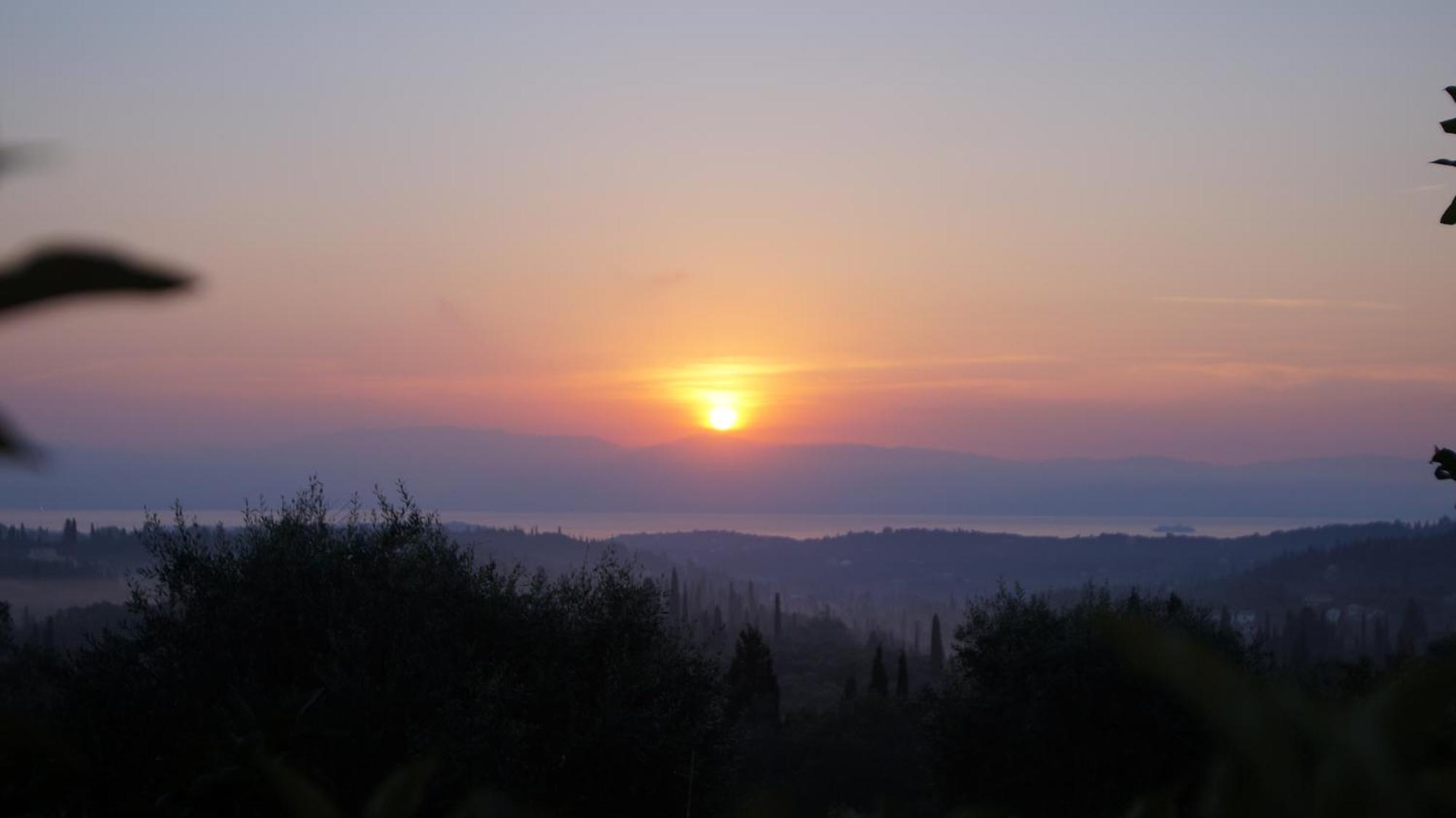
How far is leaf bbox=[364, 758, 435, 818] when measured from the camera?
5.10 ft

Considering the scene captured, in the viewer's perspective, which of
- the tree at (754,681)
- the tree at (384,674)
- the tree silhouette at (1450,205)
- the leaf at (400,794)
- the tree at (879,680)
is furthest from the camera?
the tree at (879,680)

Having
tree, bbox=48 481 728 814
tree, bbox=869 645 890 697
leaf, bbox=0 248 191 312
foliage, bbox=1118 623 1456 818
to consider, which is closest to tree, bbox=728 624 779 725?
tree, bbox=869 645 890 697

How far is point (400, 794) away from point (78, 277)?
0.85m

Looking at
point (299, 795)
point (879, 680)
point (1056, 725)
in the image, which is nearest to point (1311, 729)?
point (299, 795)

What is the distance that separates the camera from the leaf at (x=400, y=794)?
5.10 ft

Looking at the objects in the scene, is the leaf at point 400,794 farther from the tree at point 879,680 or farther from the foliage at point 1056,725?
the tree at point 879,680

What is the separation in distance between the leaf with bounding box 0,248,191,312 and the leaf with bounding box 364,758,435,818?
770 mm

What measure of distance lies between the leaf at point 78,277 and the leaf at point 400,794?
770 millimetres

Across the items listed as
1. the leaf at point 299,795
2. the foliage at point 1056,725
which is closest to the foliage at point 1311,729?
the leaf at point 299,795

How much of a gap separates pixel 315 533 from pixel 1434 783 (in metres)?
19.6

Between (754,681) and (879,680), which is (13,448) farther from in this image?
(879,680)

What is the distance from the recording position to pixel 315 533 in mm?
19312

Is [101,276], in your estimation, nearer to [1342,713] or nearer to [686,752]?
[1342,713]

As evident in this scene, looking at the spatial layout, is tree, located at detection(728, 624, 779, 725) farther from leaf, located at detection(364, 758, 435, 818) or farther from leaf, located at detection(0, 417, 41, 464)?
leaf, located at detection(0, 417, 41, 464)
